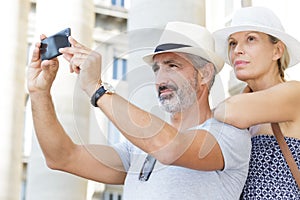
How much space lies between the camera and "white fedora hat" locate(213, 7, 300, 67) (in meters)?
5.46

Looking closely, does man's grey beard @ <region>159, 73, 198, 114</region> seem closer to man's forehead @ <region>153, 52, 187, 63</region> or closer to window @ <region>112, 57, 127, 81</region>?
man's forehead @ <region>153, 52, 187, 63</region>

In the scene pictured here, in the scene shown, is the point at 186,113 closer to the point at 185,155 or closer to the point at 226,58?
the point at 185,155

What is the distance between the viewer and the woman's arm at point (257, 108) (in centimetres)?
505

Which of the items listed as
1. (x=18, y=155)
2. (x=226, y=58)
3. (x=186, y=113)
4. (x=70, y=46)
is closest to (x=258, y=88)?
(x=226, y=58)

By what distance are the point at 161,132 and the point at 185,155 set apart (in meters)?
0.23

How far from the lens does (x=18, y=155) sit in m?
21.0

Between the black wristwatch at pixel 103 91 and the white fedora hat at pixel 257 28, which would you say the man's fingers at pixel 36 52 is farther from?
the white fedora hat at pixel 257 28

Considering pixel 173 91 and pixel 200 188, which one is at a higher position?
pixel 173 91

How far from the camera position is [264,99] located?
5.12m

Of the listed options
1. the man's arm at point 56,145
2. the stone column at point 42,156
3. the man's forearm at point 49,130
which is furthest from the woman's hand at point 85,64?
the stone column at point 42,156

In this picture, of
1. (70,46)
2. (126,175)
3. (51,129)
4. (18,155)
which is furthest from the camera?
(18,155)

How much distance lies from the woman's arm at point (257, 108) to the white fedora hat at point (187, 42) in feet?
1.19

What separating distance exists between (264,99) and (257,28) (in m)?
0.58

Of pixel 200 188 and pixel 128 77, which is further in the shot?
pixel 200 188
